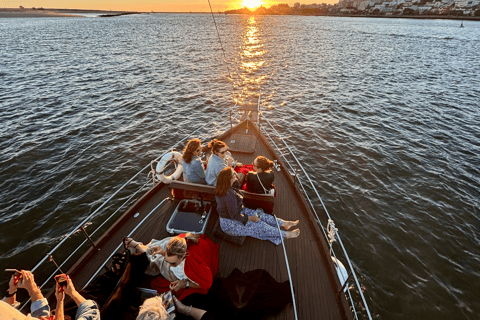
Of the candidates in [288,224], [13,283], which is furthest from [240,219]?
[13,283]

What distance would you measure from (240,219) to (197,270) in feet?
5.69

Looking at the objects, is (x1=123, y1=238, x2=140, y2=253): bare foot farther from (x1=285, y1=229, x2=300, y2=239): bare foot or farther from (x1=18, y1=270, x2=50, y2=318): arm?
(x1=285, y1=229, x2=300, y2=239): bare foot

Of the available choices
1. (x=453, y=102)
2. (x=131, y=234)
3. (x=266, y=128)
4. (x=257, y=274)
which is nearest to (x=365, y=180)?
(x=266, y=128)

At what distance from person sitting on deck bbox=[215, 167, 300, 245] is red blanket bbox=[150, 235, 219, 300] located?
3.42 feet

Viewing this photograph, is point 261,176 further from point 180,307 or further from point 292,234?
point 180,307

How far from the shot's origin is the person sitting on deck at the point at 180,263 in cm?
375

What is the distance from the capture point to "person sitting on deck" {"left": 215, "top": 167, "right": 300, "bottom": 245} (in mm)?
5102

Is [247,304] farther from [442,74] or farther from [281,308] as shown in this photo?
[442,74]

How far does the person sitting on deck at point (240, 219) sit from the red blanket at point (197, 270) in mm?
1042

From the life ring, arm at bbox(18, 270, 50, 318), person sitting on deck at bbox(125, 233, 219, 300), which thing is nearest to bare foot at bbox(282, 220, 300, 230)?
person sitting on deck at bbox(125, 233, 219, 300)

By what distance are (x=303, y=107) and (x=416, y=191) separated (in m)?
12.2

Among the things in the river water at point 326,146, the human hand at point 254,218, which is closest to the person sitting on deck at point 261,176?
the human hand at point 254,218

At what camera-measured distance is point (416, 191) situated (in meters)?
10.9

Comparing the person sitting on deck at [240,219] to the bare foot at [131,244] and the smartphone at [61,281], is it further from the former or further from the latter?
the smartphone at [61,281]
